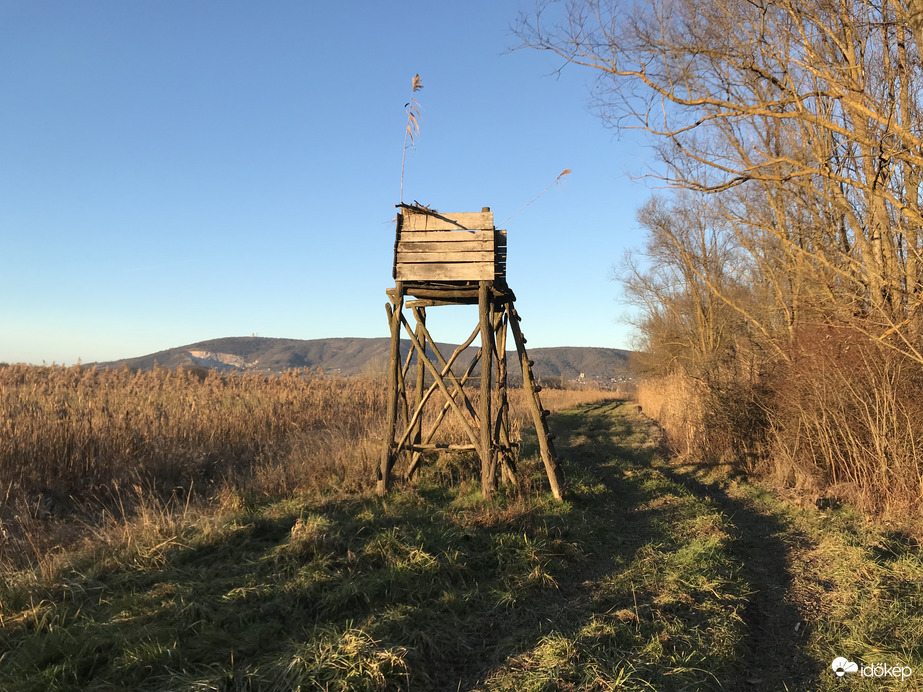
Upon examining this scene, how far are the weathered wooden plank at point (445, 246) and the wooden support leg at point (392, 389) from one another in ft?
1.78

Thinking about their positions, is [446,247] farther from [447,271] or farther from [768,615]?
[768,615]

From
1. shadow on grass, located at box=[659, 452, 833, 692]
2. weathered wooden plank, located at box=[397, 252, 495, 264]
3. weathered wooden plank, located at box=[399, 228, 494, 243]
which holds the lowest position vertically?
shadow on grass, located at box=[659, 452, 833, 692]

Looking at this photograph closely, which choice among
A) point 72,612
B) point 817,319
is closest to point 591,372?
point 817,319

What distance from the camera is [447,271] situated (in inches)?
308

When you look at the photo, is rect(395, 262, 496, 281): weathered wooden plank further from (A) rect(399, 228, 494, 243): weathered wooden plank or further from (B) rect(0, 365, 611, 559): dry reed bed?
(B) rect(0, 365, 611, 559): dry reed bed

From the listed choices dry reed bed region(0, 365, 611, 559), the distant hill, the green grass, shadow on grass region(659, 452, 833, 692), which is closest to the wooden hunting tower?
the green grass

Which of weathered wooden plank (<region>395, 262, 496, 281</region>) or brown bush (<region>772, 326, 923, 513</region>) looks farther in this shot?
weathered wooden plank (<region>395, 262, 496, 281</region>)

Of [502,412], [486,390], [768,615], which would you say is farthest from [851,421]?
[486,390]

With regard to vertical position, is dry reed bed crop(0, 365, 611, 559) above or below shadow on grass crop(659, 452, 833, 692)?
above

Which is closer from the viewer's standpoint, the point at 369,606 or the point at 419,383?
the point at 369,606

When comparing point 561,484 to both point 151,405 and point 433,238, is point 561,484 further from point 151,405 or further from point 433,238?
point 151,405

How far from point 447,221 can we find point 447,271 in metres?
0.75

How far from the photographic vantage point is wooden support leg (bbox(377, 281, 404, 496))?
7.75 m

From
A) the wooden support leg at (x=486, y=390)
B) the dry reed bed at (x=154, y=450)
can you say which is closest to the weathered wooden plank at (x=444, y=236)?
the wooden support leg at (x=486, y=390)
